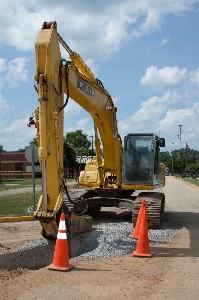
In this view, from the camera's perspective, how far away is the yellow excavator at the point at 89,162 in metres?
7.98

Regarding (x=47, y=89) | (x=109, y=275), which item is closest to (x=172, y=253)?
(x=109, y=275)

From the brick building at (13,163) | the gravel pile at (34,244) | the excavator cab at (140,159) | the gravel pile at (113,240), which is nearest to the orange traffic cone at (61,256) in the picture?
the gravel pile at (113,240)

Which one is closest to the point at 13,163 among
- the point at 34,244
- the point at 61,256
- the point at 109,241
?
the point at 34,244

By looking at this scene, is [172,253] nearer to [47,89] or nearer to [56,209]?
[56,209]

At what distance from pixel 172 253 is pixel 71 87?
4.21 metres

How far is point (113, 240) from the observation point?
30.6 ft

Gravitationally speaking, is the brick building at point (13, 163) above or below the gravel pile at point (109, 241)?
above

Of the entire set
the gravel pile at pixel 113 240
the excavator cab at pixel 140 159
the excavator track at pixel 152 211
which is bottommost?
the gravel pile at pixel 113 240

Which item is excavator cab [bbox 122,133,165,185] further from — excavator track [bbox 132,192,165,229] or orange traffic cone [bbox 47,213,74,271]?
orange traffic cone [bbox 47,213,74,271]

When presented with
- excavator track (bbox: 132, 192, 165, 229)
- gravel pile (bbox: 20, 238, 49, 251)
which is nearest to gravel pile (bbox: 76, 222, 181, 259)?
excavator track (bbox: 132, 192, 165, 229)

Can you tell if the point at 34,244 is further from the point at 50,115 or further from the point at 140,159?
the point at 140,159

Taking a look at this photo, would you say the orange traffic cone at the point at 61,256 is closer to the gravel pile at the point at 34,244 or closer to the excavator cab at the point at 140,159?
the gravel pile at the point at 34,244

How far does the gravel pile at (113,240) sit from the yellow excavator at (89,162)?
34cm

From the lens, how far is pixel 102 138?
13047 mm
